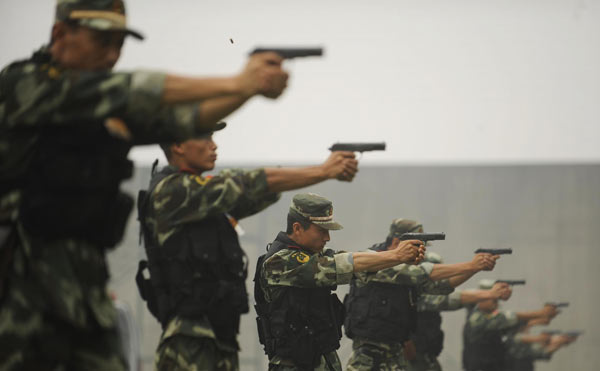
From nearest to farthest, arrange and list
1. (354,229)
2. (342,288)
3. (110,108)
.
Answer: (110,108) → (342,288) → (354,229)

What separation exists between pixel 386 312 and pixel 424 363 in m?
2.41

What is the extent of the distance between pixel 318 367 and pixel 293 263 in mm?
942

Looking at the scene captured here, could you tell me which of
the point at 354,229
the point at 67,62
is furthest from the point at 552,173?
the point at 67,62

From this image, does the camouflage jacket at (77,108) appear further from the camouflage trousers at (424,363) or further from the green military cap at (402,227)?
the camouflage trousers at (424,363)

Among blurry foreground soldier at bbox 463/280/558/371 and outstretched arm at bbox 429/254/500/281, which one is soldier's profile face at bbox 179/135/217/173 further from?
blurry foreground soldier at bbox 463/280/558/371

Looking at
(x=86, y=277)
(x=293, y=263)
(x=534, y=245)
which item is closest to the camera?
(x=86, y=277)

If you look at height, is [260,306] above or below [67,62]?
below

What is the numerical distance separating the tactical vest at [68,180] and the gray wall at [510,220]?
59.8 feet

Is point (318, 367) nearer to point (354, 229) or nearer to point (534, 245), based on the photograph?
point (354, 229)

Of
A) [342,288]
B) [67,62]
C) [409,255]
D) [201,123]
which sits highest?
[67,62]

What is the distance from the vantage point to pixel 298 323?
7793 millimetres

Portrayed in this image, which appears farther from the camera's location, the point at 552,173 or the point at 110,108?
the point at 552,173

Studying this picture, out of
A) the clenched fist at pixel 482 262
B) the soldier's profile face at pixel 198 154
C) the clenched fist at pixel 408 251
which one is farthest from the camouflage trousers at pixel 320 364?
the clenched fist at pixel 482 262

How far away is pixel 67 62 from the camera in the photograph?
4074mm
